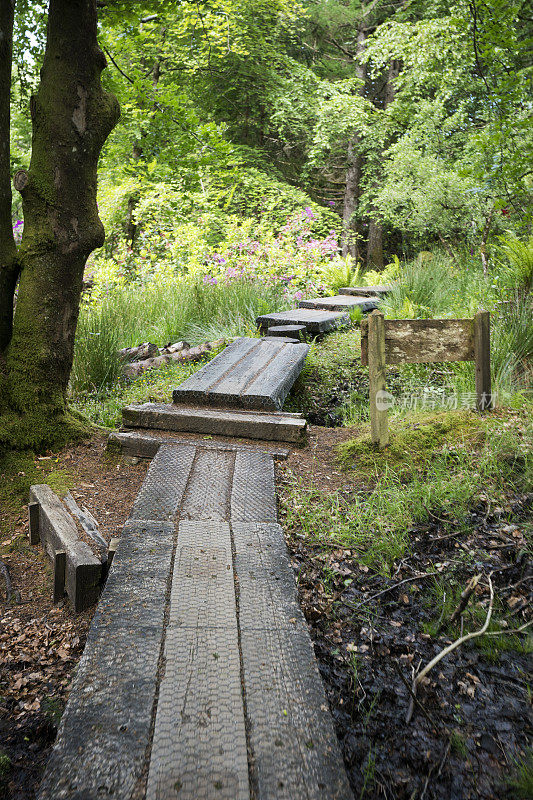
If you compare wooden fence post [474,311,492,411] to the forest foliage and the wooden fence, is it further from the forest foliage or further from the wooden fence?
the forest foliage

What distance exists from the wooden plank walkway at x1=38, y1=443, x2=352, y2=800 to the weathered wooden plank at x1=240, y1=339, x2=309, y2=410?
1.46 metres

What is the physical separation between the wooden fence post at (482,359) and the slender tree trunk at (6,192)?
296 cm

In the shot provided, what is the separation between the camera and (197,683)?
166cm

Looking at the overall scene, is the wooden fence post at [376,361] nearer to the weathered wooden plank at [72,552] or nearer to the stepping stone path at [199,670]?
the stepping stone path at [199,670]

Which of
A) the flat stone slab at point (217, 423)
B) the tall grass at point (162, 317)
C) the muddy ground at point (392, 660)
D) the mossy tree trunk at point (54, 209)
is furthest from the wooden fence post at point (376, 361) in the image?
the tall grass at point (162, 317)

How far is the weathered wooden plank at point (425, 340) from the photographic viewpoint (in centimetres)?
374

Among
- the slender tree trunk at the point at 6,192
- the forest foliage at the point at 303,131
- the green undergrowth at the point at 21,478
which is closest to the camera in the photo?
the green undergrowth at the point at 21,478

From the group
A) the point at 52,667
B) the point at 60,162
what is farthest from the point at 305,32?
the point at 52,667

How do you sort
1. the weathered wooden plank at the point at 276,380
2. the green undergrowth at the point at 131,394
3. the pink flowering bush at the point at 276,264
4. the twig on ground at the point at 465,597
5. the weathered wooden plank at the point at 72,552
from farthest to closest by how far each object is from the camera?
the pink flowering bush at the point at 276,264 → the green undergrowth at the point at 131,394 → the weathered wooden plank at the point at 276,380 → the weathered wooden plank at the point at 72,552 → the twig on ground at the point at 465,597

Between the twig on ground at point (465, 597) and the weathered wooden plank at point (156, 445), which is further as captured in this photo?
the weathered wooden plank at point (156, 445)

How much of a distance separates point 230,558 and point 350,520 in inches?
33.5

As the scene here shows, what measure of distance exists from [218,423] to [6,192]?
6.23ft

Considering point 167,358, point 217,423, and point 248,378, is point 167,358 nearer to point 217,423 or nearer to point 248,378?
→ point 248,378

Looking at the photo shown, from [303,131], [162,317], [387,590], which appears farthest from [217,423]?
[303,131]
